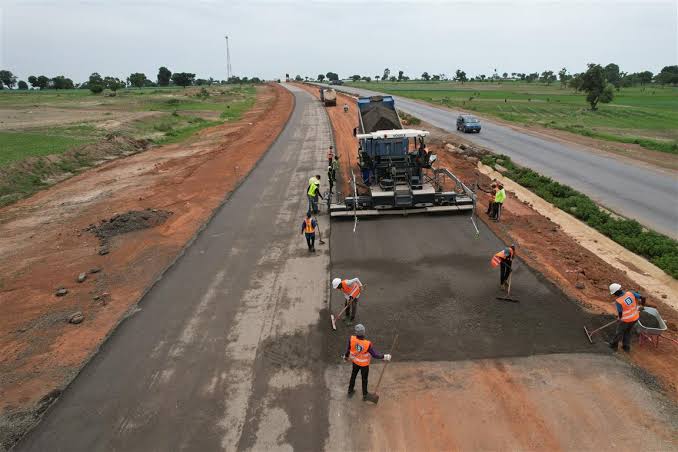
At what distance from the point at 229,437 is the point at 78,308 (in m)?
6.47

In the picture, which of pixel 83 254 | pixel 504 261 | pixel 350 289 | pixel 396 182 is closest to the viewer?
pixel 350 289

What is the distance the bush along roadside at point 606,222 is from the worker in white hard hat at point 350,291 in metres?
9.73

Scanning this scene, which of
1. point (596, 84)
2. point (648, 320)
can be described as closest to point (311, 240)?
point (648, 320)

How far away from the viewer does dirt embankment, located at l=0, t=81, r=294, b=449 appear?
8.52m

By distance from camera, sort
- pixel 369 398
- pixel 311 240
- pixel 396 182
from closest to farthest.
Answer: pixel 369 398, pixel 311 240, pixel 396 182

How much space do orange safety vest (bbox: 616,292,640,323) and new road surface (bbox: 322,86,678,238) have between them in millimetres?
9143

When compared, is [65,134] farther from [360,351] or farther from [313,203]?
[360,351]

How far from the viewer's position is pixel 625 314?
8.04 m

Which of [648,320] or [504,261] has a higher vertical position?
[504,261]

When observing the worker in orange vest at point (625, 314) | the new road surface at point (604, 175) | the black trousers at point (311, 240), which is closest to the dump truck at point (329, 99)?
the new road surface at point (604, 175)

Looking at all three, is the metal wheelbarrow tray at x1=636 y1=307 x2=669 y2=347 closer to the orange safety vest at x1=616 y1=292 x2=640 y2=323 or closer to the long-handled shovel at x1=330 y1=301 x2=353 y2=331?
the orange safety vest at x1=616 y1=292 x2=640 y2=323

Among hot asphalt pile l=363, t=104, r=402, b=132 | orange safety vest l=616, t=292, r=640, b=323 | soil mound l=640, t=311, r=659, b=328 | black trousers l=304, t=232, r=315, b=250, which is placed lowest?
soil mound l=640, t=311, r=659, b=328

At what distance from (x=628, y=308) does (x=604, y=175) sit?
1775cm

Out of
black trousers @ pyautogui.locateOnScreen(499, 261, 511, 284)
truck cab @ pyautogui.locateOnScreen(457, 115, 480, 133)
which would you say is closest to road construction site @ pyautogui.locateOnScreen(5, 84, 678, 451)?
black trousers @ pyautogui.locateOnScreen(499, 261, 511, 284)
